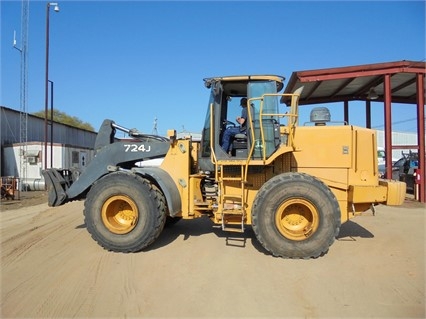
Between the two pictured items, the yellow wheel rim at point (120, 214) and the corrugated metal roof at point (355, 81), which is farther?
the corrugated metal roof at point (355, 81)

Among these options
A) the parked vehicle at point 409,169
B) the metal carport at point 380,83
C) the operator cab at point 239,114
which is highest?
the metal carport at point 380,83

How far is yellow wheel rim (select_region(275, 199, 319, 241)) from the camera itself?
19.9 ft

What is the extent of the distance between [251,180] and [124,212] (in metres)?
2.36

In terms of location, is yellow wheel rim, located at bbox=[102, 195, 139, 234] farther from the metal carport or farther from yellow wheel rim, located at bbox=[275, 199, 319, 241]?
the metal carport

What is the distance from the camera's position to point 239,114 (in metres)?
7.28

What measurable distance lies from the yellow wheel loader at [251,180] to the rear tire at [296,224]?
0.05 feet

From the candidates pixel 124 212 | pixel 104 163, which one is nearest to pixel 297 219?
pixel 124 212

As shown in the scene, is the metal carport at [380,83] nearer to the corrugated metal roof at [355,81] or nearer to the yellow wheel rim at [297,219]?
the corrugated metal roof at [355,81]

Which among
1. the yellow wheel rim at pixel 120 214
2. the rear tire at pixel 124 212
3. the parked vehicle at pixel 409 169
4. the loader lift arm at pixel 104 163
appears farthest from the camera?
the parked vehicle at pixel 409 169

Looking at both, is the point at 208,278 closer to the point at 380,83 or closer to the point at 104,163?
the point at 104,163

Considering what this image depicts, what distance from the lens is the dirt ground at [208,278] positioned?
419 centimetres

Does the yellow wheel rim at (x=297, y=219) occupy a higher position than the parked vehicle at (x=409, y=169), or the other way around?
the parked vehicle at (x=409, y=169)

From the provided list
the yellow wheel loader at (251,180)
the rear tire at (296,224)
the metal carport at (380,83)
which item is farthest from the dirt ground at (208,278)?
the metal carport at (380,83)

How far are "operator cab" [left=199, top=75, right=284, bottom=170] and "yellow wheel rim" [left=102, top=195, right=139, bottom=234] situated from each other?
155cm
